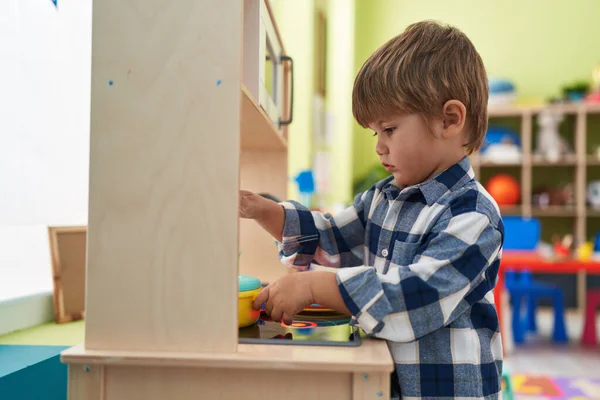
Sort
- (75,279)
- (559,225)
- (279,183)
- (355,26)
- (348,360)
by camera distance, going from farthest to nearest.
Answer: (355,26) → (559,225) → (279,183) → (75,279) → (348,360)

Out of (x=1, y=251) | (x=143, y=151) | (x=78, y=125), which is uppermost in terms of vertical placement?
(x=78, y=125)

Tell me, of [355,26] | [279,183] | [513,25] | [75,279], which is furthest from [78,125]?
[513,25]

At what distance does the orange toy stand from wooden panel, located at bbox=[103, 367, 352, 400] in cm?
464

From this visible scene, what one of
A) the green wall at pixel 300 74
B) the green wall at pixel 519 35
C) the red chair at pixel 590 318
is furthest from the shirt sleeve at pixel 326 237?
the green wall at pixel 519 35

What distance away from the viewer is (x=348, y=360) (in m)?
0.67

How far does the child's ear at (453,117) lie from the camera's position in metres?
0.87

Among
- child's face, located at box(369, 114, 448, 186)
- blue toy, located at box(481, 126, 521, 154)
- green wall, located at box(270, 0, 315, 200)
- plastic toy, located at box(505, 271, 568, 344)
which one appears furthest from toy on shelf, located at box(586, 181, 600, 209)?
child's face, located at box(369, 114, 448, 186)

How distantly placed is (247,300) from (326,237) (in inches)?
11.0

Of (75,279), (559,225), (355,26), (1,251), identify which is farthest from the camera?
(355,26)

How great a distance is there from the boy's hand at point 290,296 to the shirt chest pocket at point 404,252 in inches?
6.4

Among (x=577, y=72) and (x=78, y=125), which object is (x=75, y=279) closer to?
(x=78, y=125)

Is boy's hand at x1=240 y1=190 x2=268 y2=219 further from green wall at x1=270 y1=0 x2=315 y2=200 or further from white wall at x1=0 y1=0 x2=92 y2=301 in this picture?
green wall at x1=270 y1=0 x2=315 y2=200

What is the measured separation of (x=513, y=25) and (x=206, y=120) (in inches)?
215

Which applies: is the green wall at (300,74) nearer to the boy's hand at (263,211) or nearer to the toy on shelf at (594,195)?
the boy's hand at (263,211)
